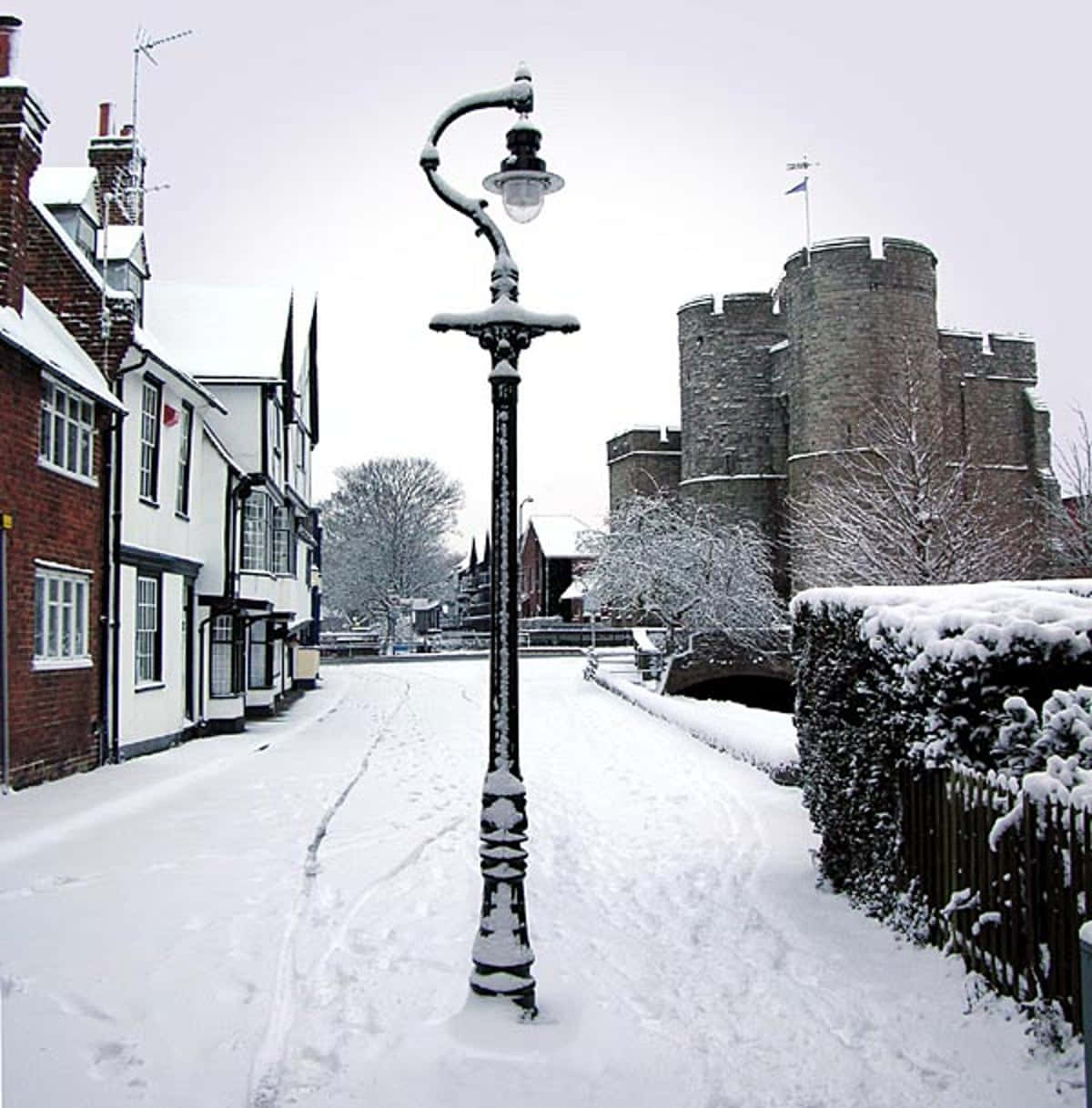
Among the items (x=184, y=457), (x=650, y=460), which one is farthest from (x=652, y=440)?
(x=184, y=457)

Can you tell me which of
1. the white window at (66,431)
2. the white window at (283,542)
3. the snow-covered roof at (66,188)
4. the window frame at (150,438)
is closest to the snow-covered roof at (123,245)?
the snow-covered roof at (66,188)

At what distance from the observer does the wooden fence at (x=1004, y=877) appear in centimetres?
527

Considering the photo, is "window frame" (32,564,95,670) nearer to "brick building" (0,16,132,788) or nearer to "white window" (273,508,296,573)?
"brick building" (0,16,132,788)

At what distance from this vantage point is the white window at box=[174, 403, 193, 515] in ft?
65.2

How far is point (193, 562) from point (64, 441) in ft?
20.3

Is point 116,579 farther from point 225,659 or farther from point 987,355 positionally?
point 987,355

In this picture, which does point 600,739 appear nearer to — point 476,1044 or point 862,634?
point 862,634

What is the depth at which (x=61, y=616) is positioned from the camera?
14.5 meters

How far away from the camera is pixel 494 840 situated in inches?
239

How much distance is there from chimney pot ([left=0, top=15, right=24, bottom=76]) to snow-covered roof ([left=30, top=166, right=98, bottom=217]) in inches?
116

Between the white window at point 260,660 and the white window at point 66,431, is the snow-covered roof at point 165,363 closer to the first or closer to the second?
the white window at point 66,431

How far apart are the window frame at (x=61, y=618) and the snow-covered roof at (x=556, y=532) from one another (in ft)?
219

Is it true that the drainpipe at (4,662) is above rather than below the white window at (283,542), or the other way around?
below

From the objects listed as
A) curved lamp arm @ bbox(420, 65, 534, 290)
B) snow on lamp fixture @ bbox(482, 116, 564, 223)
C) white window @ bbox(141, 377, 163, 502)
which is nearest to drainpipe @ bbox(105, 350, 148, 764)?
white window @ bbox(141, 377, 163, 502)
